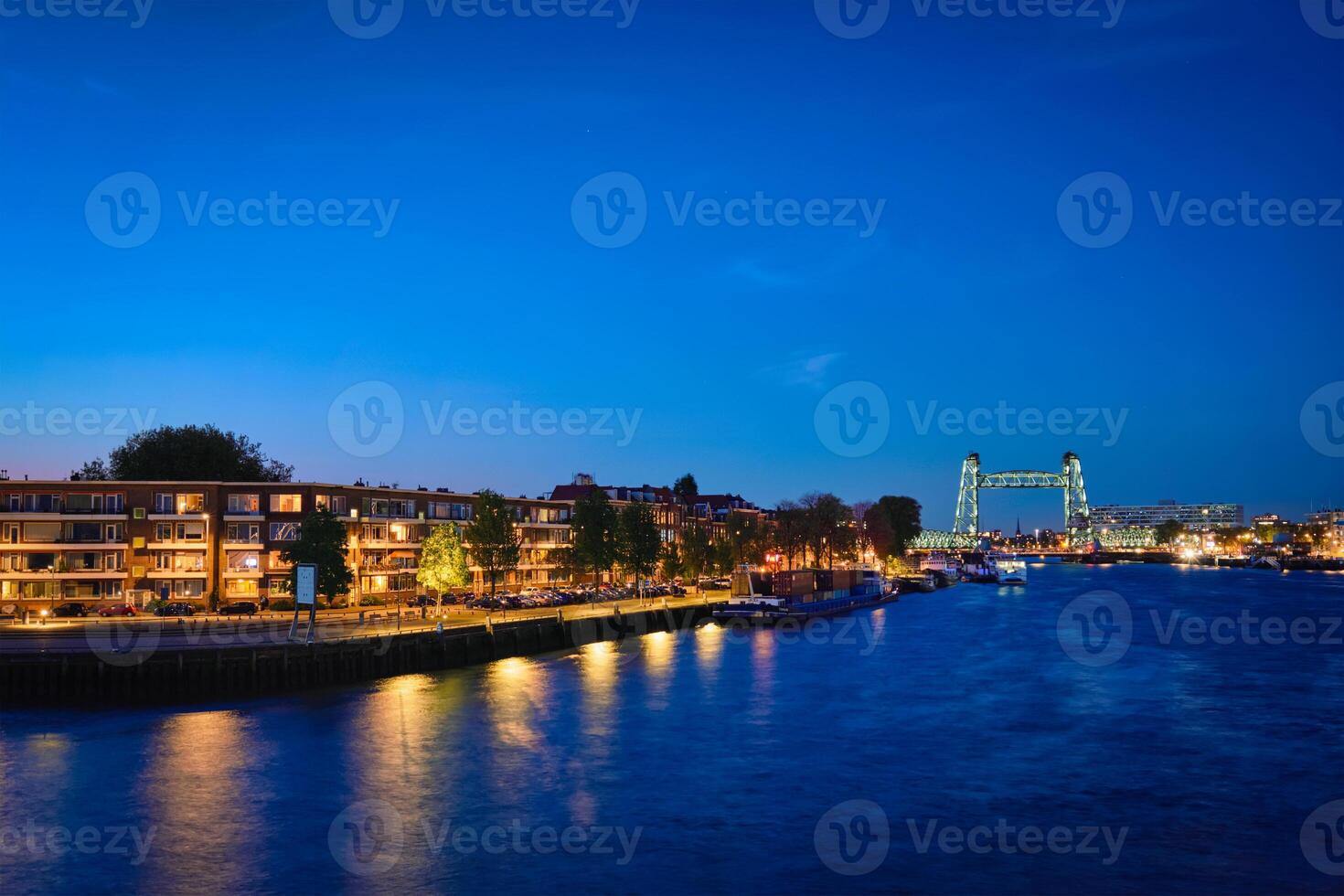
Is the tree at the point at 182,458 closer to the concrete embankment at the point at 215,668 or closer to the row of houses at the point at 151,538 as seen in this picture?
the row of houses at the point at 151,538

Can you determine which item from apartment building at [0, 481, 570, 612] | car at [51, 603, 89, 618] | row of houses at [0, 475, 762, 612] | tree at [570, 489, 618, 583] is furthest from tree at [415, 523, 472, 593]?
car at [51, 603, 89, 618]

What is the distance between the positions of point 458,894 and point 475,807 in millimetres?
6705

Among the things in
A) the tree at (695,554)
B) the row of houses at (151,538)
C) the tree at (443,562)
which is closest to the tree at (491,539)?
the tree at (443,562)

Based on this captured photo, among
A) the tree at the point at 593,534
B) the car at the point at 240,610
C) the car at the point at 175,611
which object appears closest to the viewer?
the car at the point at 175,611

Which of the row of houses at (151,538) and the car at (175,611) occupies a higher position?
the row of houses at (151,538)

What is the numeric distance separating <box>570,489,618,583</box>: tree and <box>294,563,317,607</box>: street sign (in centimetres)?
4261

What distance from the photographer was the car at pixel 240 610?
68562 millimetres

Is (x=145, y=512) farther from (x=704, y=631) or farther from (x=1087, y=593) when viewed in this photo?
(x=1087, y=593)

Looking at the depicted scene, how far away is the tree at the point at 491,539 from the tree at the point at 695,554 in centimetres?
3939

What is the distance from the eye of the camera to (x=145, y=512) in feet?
243

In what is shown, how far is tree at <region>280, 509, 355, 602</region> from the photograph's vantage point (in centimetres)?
6756

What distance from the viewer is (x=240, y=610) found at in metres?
69.1

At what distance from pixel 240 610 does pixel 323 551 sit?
7172 mm

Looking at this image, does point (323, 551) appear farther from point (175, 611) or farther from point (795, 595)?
point (795, 595)
